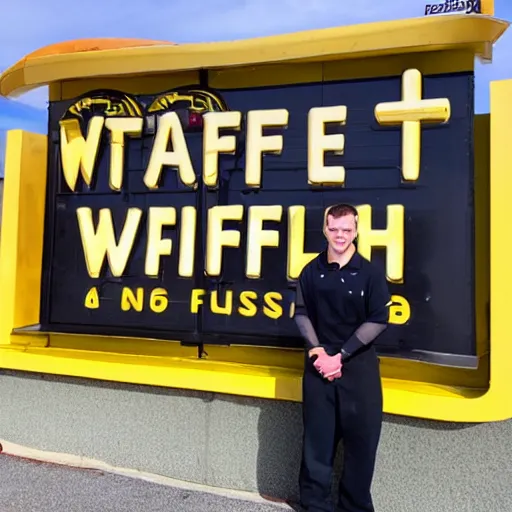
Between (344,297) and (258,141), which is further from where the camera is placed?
(258,141)

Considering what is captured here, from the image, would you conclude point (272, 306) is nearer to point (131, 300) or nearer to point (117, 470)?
point (131, 300)

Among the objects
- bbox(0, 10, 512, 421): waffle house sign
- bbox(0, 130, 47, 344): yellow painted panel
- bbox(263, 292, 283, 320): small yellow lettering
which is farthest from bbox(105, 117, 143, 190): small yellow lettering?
bbox(263, 292, 283, 320): small yellow lettering

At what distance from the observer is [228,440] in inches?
135

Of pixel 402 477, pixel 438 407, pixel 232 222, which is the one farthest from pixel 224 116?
pixel 402 477

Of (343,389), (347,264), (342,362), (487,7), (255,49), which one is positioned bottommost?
(343,389)

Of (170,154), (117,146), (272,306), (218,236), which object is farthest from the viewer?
(117,146)

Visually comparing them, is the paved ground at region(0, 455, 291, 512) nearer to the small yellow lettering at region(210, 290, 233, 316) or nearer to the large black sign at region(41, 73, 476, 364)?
the large black sign at region(41, 73, 476, 364)

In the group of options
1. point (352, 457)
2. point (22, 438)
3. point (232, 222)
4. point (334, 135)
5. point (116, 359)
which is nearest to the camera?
point (352, 457)

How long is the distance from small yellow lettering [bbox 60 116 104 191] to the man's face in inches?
76.2

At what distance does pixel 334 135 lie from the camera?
326 centimetres

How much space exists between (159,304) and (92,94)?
156cm

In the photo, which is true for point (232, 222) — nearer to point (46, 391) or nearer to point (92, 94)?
point (92, 94)

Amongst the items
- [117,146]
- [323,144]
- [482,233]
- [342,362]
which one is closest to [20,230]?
[117,146]

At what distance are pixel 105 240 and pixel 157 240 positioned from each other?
40cm
